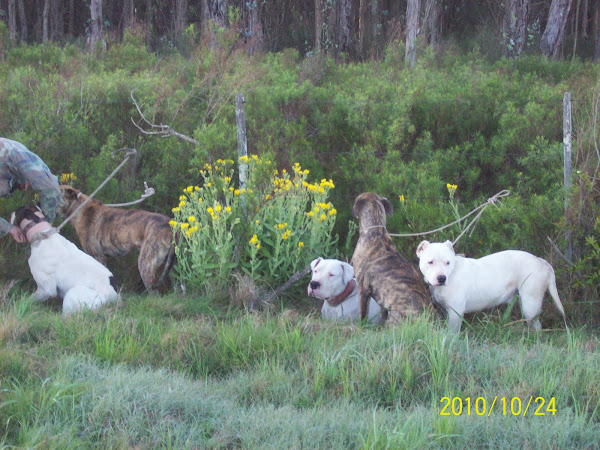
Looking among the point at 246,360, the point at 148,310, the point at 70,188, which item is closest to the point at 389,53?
the point at 70,188

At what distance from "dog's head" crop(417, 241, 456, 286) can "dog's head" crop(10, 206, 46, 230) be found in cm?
356

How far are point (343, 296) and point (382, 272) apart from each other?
574mm

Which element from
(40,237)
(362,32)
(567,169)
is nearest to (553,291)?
(567,169)

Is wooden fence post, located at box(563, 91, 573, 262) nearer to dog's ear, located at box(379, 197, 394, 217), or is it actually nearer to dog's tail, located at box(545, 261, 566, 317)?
dog's tail, located at box(545, 261, 566, 317)

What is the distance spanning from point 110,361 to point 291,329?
1.29m

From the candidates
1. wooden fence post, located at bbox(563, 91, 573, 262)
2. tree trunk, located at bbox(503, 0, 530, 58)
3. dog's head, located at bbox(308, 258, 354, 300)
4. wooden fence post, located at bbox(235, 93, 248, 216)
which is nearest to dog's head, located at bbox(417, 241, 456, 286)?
dog's head, located at bbox(308, 258, 354, 300)

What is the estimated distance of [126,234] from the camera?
7297 mm

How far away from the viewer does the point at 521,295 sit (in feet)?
19.6

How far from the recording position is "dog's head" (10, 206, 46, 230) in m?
6.65

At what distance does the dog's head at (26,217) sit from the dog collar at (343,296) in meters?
2.81

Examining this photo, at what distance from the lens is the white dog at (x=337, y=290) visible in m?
6.15

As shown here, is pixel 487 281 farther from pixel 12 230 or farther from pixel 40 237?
pixel 12 230
